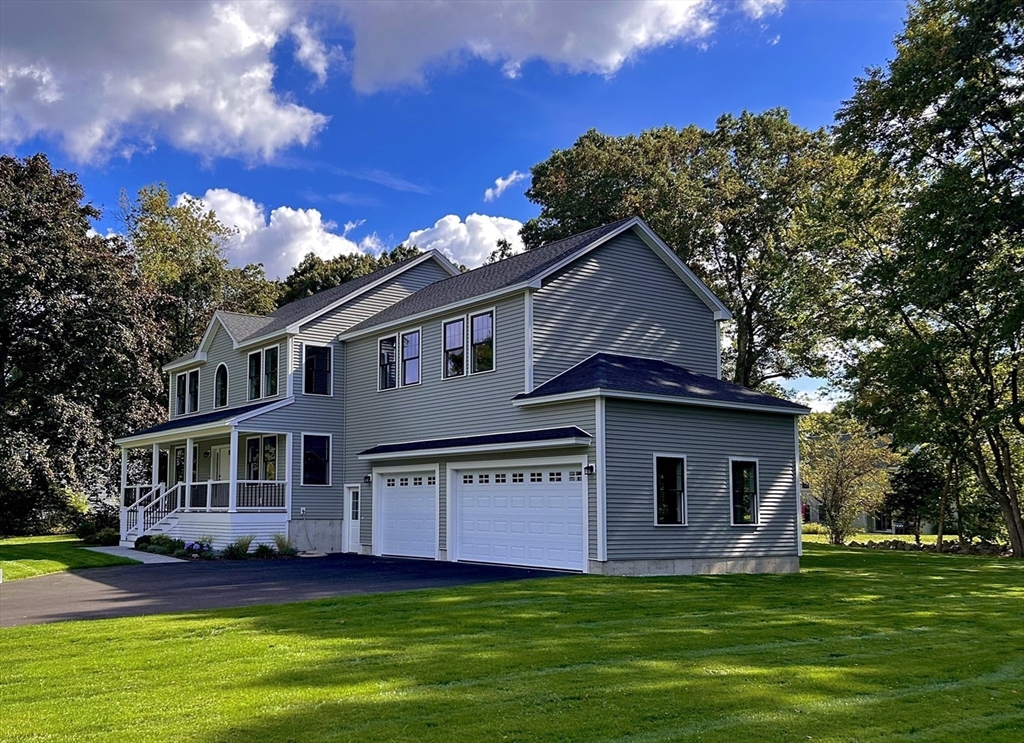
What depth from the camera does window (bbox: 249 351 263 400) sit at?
28844 mm

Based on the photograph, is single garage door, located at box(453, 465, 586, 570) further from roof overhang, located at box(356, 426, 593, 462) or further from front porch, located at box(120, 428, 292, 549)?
front porch, located at box(120, 428, 292, 549)

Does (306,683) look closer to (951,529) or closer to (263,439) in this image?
(263,439)

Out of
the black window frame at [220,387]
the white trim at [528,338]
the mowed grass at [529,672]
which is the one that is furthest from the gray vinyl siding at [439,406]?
the mowed grass at [529,672]

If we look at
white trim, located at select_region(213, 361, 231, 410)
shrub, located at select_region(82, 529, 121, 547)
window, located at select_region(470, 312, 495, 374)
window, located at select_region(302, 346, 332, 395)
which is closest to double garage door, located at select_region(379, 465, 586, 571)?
window, located at select_region(470, 312, 495, 374)

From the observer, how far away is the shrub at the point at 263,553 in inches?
947

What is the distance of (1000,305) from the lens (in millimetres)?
24266

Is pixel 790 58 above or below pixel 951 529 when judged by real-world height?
above

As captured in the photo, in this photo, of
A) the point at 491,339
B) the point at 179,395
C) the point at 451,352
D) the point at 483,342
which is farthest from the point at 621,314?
the point at 179,395

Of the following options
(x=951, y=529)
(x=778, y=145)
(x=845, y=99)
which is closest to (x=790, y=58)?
(x=845, y=99)

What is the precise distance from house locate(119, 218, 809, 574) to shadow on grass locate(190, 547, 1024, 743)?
452 centimetres

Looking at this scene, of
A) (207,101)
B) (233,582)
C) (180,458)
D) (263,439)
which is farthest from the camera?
(180,458)

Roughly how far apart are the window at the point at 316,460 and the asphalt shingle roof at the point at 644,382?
8690mm

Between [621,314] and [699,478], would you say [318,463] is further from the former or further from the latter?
[699,478]

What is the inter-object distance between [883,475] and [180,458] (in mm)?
29040
